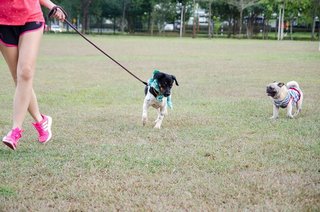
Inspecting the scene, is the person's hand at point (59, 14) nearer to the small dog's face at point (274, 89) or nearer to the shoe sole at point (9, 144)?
the shoe sole at point (9, 144)

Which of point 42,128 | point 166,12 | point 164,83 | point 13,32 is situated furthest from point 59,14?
point 166,12

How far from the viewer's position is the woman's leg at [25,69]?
4.83 metres

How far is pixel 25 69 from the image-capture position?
4859 millimetres

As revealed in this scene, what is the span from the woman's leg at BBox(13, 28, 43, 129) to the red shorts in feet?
0.15

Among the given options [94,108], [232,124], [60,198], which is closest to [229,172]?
[60,198]

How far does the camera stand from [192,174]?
4.20 metres

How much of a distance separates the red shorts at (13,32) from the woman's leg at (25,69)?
5cm

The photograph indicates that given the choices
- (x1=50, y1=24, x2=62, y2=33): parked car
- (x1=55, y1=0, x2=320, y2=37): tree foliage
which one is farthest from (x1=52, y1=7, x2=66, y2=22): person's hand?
(x1=50, y1=24, x2=62, y2=33): parked car

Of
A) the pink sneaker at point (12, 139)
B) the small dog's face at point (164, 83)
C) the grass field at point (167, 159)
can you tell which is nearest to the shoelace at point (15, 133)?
the pink sneaker at point (12, 139)

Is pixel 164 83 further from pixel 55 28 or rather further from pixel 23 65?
pixel 55 28

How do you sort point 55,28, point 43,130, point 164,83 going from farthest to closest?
point 55,28 < point 164,83 < point 43,130

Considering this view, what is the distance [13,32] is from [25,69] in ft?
1.27

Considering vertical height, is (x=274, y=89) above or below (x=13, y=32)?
Answer: below

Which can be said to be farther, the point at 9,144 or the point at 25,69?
the point at 25,69
